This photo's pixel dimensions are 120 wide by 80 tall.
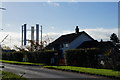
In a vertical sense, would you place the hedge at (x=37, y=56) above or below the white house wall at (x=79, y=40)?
below

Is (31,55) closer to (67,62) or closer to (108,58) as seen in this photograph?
(67,62)

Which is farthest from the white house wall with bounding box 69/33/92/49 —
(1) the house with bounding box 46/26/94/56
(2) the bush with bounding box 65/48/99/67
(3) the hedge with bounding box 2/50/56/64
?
(2) the bush with bounding box 65/48/99/67

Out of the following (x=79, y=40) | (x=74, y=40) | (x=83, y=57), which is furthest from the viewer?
(x=79, y=40)

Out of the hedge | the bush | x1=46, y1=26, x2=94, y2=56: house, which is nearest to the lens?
the bush

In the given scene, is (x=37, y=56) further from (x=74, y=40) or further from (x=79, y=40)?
(x=79, y=40)

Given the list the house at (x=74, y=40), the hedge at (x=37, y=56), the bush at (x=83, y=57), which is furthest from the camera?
the house at (x=74, y=40)

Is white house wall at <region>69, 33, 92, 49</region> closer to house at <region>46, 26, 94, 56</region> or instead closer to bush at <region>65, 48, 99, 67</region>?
house at <region>46, 26, 94, 56</region>

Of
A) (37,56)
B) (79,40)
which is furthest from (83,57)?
(79,40)

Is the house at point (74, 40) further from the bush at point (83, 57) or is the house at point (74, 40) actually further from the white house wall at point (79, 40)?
the bush at point (83, 57)

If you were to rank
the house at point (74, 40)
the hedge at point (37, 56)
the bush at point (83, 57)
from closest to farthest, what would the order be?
1. the bush at point (83, 57)
2. the hedge at point (37, 56)
3. the house at point (74, 40)

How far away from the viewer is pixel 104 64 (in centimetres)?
3206

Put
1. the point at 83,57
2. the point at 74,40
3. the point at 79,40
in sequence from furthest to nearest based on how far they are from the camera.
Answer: the point at 79,40 < the point at 74,40 < the point at 83,57

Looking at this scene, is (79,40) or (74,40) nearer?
(74,40)

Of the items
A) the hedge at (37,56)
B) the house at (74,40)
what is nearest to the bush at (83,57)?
the hedge at (37,56)
